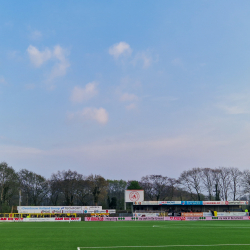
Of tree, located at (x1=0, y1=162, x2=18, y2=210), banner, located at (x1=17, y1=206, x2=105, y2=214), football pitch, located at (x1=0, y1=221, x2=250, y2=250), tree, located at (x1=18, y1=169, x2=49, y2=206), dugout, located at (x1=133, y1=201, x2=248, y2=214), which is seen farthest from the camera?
tree, located at (x1=18, y1=169, x2=49, y2=206)

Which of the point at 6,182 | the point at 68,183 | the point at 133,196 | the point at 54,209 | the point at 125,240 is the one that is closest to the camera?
the point at 125,240

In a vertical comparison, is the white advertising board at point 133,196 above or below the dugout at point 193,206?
above

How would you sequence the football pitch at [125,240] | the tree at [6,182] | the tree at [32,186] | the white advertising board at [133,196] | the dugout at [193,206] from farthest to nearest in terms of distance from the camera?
1. the tree at [32,186]
2. the tree at [6,182]
3. the dugout at [193,206]
4. the white advertising board at [133,196]
5. the football pitch at [125,240]

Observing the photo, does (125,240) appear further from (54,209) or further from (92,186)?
(92,186)

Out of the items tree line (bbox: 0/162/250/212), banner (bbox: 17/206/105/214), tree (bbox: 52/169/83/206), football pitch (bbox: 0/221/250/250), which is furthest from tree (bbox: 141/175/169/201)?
football pitch (bbox: 0/221/250/250)

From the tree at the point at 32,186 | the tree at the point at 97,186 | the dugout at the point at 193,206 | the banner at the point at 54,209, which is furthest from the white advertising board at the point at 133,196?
the tree at the point at 32,186

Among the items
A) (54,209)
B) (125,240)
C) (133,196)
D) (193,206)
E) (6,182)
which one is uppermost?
(6,182)

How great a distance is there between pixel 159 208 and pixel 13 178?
147ft

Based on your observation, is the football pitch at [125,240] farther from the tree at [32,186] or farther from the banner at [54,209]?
the tree at [32,186]

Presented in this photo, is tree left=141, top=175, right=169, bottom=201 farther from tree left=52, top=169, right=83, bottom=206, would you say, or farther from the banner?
the banner

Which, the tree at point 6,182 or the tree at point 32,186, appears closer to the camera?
the tree at point 6,182

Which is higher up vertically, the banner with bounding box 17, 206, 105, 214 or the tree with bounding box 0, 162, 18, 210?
the tree with bounding box 0, 162, 18, 210

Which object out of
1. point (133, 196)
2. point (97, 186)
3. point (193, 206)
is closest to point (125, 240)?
point (133, 196)

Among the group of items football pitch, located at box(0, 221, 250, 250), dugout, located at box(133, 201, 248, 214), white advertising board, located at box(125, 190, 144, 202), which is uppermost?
football pitch, located at box(0, 221, 250, 250)
